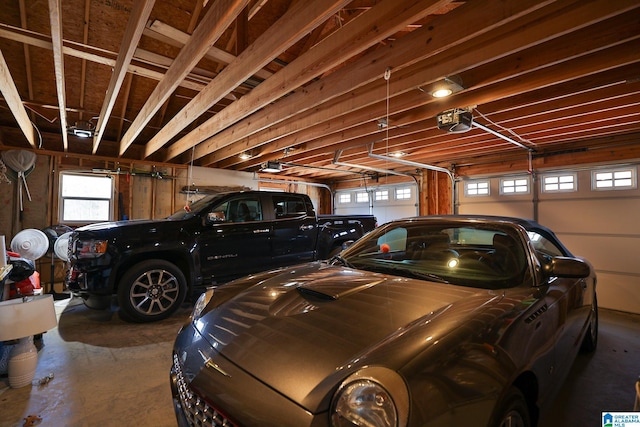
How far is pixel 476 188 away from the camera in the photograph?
7051 millimetres

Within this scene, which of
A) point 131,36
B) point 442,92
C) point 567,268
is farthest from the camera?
point 442,92

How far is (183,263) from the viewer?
3.99 metres

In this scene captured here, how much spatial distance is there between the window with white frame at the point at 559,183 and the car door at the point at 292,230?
5039 mm

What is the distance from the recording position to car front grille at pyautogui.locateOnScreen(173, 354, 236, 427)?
1086mm

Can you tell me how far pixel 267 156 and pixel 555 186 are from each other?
645 cm

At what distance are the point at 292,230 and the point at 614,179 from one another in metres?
Result: 5.98

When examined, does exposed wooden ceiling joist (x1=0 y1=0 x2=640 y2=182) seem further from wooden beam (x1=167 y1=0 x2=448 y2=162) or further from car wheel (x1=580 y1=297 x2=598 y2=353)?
car wheel (x1=580 y1=297 x2=598 y2=353)

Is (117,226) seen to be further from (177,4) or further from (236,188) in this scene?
(236,188)

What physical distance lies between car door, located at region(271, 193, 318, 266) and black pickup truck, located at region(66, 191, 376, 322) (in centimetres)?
2

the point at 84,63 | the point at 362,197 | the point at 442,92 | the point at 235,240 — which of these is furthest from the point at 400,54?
the point at 362,197

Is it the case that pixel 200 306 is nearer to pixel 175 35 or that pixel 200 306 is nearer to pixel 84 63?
pixel 175 35

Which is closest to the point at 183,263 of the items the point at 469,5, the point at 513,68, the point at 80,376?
the point at 80,376

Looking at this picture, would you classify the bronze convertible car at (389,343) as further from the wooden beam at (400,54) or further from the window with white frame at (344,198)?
the window with white frame at (344,198)

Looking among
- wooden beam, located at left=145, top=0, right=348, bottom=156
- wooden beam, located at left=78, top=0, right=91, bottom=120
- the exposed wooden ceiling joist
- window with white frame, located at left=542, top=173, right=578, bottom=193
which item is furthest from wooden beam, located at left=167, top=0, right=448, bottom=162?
window with white frame, located at left=542, top=173, right=578, bottom=193
